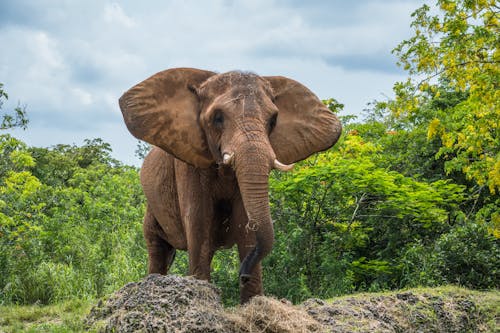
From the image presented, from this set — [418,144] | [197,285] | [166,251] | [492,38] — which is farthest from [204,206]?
[418,144]

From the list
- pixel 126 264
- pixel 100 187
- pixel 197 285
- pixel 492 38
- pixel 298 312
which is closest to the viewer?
pixel 197 285

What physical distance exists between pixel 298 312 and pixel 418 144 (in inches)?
396

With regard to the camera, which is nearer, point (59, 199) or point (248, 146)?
point (248, 146)

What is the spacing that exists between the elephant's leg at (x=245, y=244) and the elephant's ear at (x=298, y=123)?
781mm

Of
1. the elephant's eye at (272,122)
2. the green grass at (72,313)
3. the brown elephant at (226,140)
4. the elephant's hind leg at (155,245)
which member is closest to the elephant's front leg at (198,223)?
the brown elephant at (226,140)

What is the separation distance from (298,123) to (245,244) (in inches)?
59.7

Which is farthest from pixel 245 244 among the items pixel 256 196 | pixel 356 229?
pixel 356 229

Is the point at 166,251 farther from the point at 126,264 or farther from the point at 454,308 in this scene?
the point at 454,308

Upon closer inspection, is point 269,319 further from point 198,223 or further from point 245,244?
point 198,223

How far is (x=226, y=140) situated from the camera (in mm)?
6418

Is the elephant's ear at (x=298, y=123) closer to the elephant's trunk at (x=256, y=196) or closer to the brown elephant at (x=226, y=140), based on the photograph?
the brown elephant at (x=226, y=140)

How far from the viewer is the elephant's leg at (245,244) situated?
6.89 meters

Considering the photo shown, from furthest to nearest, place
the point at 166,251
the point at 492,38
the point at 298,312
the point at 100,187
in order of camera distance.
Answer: the point at 100,187 → the point at 492,38 → the point at 166,251 → the point at 298,312

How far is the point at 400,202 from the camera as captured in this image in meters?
11.7
